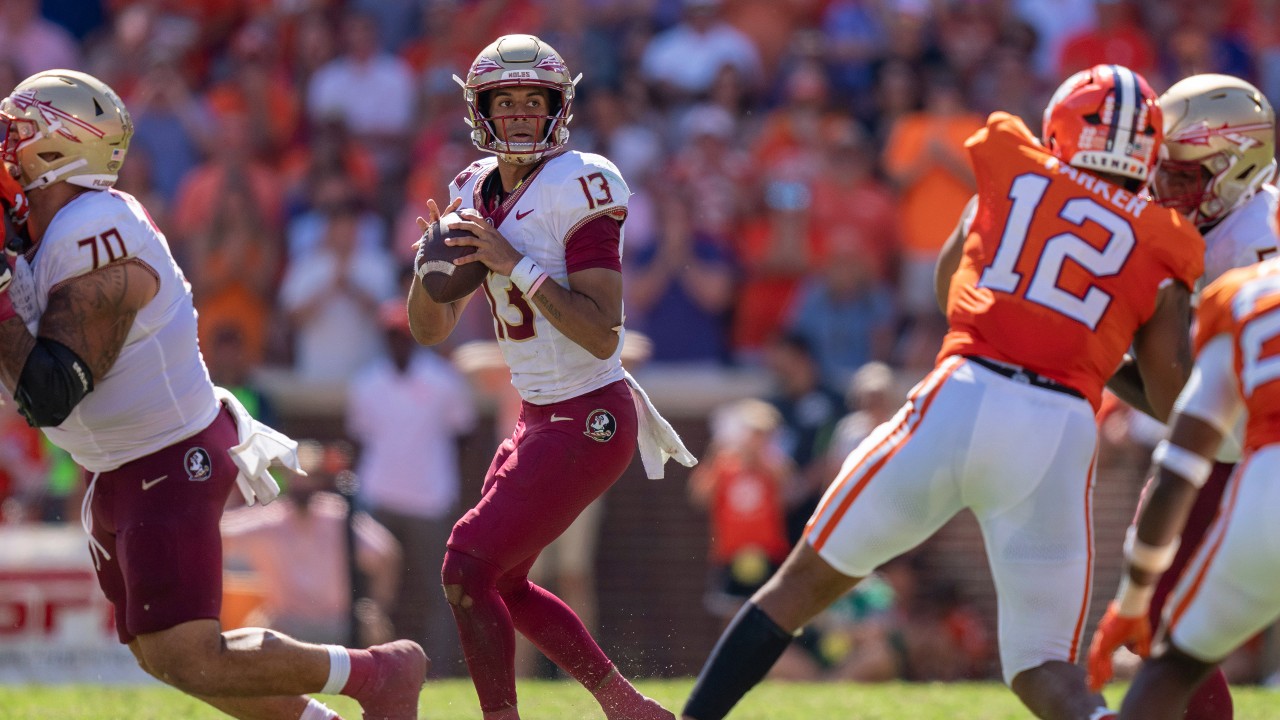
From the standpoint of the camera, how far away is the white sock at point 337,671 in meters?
5.13

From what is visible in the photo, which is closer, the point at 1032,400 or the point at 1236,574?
the point at 1236,574

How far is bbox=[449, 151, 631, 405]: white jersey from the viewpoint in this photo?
512 centimetres

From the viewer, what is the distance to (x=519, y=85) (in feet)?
17.2

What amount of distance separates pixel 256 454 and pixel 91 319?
711mm

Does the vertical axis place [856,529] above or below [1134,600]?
below

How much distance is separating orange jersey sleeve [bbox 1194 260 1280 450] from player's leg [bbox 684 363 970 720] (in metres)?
0.85

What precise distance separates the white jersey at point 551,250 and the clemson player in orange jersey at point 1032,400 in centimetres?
87

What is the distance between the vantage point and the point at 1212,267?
5.28 m

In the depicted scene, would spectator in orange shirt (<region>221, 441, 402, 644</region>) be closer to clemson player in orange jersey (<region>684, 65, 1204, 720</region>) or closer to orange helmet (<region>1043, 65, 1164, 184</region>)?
clemson player in orange jersey (<region>684, 65, 1204, 720</region>)

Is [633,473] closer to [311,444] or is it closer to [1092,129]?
[311,444]

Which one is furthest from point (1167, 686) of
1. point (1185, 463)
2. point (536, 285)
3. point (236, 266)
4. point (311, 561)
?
point (236, 266)

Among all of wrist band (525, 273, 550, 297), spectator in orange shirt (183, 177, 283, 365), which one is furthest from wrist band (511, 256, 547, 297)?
spectator in orange shirt (183, 177, 283, 365)

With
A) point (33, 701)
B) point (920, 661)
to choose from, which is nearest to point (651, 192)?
point (920, 661)

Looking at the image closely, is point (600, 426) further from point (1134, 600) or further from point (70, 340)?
point (1134, 600)
